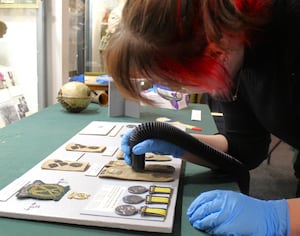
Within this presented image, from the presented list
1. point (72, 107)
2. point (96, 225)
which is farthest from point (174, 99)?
point (96, 225)

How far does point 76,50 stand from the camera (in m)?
2.21

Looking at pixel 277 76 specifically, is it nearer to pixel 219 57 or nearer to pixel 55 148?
pixel 219 57

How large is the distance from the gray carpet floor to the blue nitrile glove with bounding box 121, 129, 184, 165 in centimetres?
160

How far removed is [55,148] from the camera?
3.41 ft

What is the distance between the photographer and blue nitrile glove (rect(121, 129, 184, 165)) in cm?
88

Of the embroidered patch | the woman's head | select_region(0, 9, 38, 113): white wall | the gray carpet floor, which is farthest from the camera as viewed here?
the gray carpet floor

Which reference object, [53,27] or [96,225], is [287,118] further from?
[53,27]

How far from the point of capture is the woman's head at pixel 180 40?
1.93 ft

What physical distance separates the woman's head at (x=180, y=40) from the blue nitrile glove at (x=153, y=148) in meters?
0.20

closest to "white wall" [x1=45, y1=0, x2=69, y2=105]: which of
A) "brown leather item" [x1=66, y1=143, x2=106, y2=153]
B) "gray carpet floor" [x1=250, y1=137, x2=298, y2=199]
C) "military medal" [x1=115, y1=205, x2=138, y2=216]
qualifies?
"brown leather item" [x1=66, y1=143, x2=106, y2=153]

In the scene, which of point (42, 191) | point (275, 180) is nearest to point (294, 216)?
point (42, 191)

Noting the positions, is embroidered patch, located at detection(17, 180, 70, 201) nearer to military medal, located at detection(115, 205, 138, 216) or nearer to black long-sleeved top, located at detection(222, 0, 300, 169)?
military medal, located at detection(115, 205, 138, 216)

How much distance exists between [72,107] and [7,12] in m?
0.80

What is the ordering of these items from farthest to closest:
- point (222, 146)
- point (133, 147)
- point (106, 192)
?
point (222, 146) < point (133, 147) < point (106, 192)
